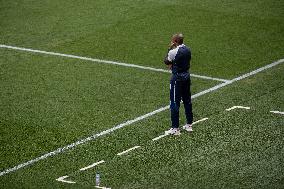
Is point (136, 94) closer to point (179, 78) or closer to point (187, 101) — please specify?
point (187, 101)

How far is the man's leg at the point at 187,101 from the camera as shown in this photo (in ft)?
65.9

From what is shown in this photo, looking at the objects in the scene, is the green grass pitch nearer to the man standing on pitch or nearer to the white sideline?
the white sideline

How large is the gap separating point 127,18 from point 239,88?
6655mm

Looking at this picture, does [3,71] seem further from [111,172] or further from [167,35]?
[111,172]

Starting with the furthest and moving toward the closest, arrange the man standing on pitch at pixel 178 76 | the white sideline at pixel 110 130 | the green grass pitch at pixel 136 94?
the man standing on pitch at pixel 178 76 → the white sideline at pixel 110 130 → the green grass pitch at pixel 136 94

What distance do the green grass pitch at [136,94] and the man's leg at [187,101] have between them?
34cm

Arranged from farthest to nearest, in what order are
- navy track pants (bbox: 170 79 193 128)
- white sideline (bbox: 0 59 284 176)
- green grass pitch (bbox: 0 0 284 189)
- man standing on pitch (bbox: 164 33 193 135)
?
navy track pants (bbox: 170 79 193 128)
man standing on pitch (bbox: 164 33 193 135)
white sideline (bbox: 0 59 284 176)
green grass pitch (bbox: 0 0 284 189)

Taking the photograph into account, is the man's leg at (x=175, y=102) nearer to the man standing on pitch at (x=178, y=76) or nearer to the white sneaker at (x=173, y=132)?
the man standing on pitch at (x=178, y=76)

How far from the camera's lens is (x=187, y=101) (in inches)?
794

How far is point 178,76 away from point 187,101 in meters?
0.61

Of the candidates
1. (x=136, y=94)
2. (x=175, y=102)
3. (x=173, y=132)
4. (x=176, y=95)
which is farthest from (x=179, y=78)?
Result: (x=136, y=94)

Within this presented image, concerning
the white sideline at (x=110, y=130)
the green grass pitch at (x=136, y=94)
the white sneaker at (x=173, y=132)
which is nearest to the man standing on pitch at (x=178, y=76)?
the white sneaker at (x=173, y=132)

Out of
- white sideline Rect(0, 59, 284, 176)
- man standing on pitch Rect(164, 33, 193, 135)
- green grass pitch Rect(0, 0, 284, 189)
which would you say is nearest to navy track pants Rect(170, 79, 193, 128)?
man standing on pitch Rect(164, 33, 193, 135)

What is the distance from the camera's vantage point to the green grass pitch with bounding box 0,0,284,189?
1819 centimetres
